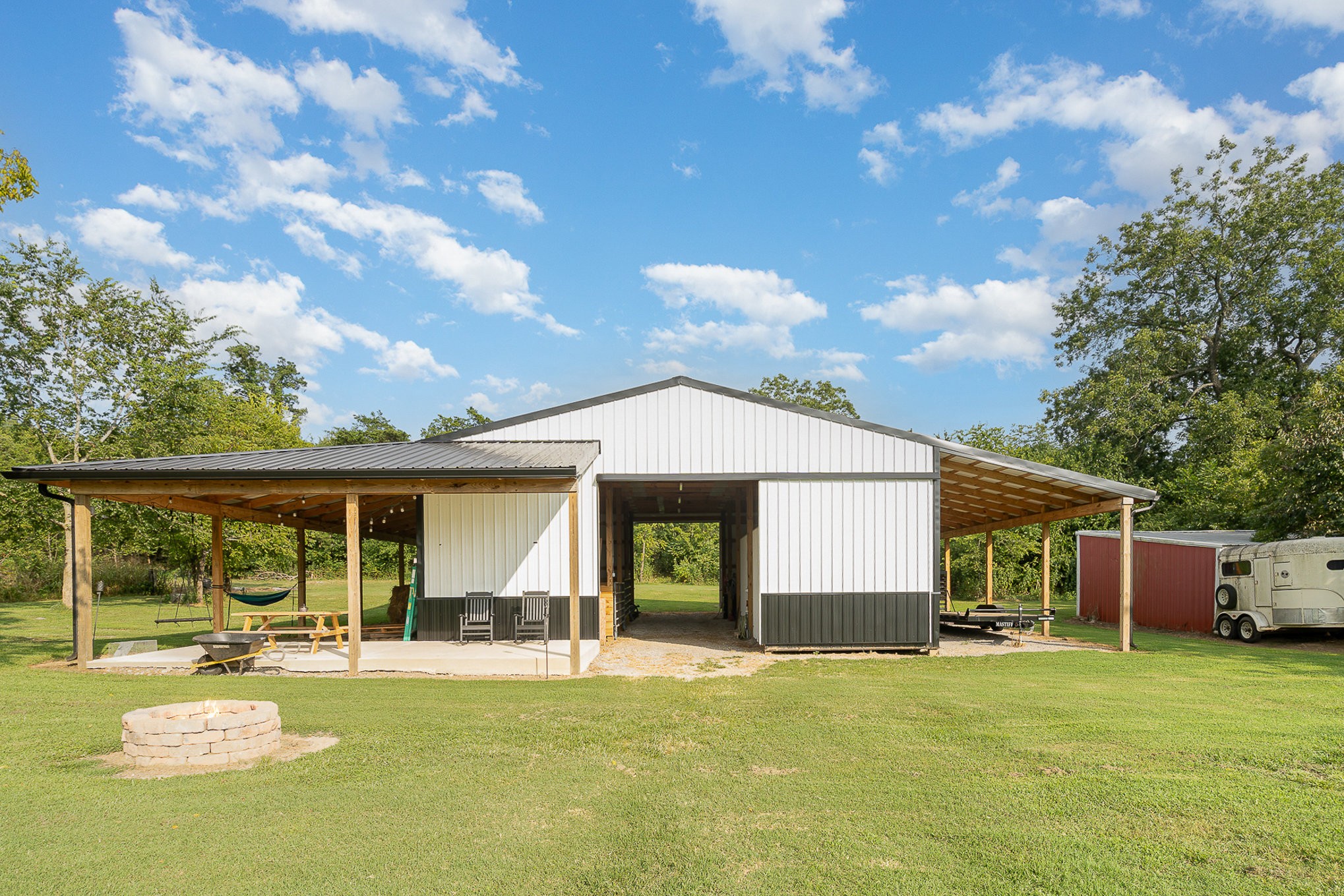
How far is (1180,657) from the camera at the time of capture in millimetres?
10938

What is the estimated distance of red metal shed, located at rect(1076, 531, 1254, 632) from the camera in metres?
15.5

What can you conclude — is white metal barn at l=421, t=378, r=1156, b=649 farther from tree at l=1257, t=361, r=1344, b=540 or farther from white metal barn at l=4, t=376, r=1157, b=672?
tree at l=1257, t=361, r=1344, b=540

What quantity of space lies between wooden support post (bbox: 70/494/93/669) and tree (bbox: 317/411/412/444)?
3067 centimetres

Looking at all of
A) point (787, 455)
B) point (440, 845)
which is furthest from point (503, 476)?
point (440, 845)

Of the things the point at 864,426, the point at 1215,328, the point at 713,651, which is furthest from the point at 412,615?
the point at 1215,328

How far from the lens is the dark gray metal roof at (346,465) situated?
355 inches

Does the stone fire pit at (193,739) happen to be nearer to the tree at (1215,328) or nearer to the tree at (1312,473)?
the tree at (1312,473)

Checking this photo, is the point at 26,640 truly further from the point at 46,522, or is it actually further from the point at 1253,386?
the point at 1253,386

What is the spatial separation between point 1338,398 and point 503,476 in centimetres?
1545

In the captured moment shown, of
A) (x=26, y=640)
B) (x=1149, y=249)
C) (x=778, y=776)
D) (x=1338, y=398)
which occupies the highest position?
(x=1149, y=249)

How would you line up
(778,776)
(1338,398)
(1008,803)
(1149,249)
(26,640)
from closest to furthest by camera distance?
(1008,803) < (778,776) < (26,640) < (1338,398) < (1149,249)

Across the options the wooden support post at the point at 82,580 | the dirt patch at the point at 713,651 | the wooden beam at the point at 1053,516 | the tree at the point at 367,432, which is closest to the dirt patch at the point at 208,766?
the dirt patch at the point at 713,651

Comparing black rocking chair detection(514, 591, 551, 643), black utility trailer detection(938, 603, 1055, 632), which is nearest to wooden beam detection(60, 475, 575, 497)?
black rocking chair detection(514, 591, 551, 643)

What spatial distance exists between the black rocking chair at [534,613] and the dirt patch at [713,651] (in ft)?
3.46
